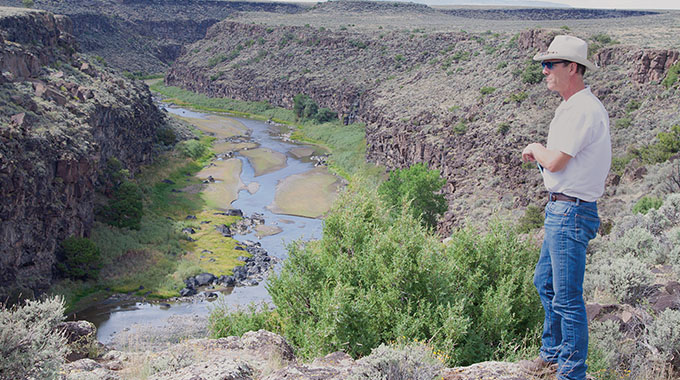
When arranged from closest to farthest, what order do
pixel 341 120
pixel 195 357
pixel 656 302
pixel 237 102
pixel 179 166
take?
pixel 195 357
pixel 656 302
pixel 179 166
pixel 341 120
pixel 237 102

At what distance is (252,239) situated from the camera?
171 ft

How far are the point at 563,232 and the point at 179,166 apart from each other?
70209mm

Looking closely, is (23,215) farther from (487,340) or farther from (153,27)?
(153,27)

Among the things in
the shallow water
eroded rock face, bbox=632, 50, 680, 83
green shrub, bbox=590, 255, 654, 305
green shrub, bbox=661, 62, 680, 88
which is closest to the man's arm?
green shrub, bbox=590, 255, 654, 305

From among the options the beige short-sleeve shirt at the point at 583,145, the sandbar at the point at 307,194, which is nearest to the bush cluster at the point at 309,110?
the sandbar at the point at 307,194

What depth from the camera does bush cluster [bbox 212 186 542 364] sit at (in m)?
13.2

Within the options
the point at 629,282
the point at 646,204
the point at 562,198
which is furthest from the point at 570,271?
the point at 646,204

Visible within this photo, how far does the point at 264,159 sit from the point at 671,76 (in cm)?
5102

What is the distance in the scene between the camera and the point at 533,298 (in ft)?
46.0

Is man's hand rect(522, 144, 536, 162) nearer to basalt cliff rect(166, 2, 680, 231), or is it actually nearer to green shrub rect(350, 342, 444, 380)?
green shrub rect(350, 342, 444, 380)

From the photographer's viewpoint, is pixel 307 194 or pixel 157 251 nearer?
pixel 157 251

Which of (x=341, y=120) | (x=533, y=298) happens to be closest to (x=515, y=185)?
(x=533, y=298)

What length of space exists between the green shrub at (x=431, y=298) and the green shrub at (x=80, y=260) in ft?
95.7

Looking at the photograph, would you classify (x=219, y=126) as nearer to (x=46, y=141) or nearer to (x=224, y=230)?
(x=224, y=230)
